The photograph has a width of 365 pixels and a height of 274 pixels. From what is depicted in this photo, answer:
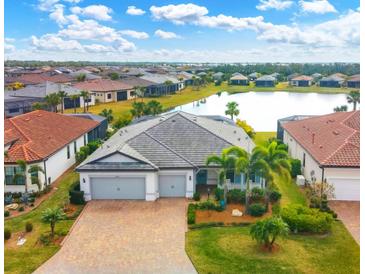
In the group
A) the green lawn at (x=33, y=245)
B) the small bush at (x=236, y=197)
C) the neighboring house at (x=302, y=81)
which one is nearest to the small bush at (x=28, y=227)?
the green lawn at (x=33, y=245)

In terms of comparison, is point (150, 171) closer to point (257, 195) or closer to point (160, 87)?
point (257, 195)

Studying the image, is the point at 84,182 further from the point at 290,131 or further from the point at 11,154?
the point at 290,131

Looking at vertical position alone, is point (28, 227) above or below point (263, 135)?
below

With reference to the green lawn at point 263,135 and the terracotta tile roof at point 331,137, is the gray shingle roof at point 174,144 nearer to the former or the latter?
the terracotta tile roof at point 331,137

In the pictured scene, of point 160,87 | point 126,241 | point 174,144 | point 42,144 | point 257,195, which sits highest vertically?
point 160,87

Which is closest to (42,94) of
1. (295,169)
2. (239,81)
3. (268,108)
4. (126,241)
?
(268,108)

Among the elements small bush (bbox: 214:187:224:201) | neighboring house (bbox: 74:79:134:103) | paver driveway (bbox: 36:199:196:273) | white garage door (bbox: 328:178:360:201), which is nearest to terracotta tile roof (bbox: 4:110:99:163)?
paver driveway (bbox: 36:199:196:273)
